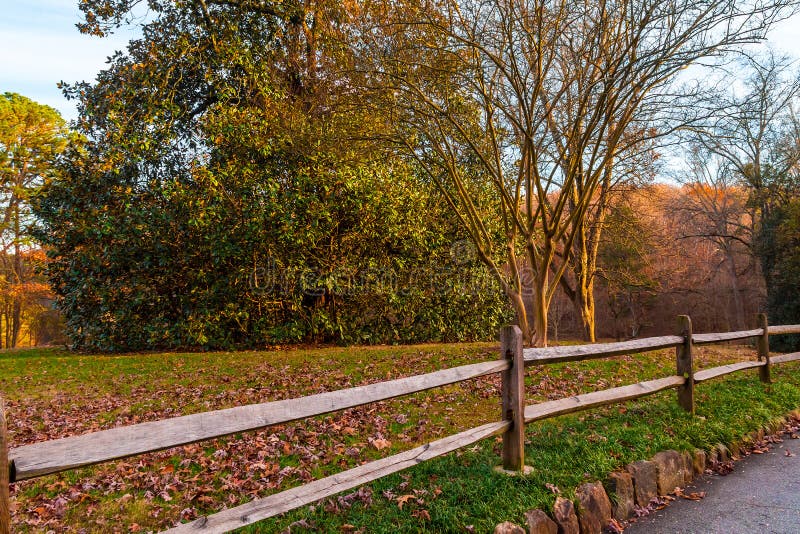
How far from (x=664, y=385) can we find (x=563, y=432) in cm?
157

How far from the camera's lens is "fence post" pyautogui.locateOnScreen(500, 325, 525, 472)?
177 inches

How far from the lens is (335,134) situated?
1236cm

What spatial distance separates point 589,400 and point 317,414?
3.32m

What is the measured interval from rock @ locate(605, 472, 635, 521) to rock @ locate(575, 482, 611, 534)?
92 millimetres

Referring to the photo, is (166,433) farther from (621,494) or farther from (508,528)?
(621,494)

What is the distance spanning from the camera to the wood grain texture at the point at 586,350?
4848 millimetres

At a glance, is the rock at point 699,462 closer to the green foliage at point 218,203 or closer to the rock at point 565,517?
the rock at point 565,517

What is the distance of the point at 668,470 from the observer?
15.8ft

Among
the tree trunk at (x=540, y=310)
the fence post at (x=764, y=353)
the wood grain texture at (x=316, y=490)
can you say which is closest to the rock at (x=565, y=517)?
the wood grain texture at (x=316, y=490)

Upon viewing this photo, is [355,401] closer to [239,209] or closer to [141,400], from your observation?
[141,400]

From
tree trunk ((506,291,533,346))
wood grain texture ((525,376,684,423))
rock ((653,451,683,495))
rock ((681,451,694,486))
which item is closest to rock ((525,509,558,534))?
wood grain texture ((525,376,684,423))

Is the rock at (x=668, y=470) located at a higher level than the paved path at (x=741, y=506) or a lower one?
higher

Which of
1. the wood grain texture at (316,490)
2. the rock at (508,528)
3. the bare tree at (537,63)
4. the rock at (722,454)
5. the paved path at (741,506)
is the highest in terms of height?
the bare tree at (537,63)

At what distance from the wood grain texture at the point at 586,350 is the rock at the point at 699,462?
1.29 m
